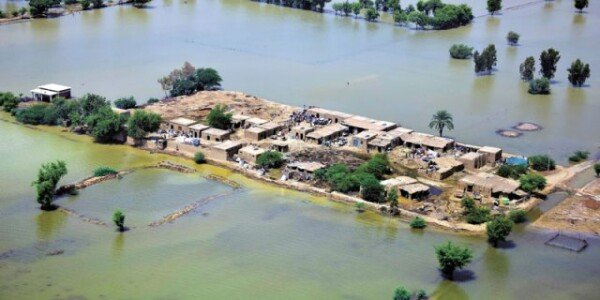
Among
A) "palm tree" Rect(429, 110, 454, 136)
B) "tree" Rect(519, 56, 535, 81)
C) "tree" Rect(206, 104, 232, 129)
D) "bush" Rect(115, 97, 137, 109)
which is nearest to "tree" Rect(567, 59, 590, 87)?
"tree" Rect(519, 56, 535, 81)

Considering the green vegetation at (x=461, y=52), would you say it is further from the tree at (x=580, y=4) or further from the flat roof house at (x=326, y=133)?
the tree at (x=580, y=4)

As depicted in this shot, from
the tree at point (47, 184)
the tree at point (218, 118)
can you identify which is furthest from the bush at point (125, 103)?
the tree at point (47, 184)

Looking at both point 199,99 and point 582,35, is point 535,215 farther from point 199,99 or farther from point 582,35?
point 582,35

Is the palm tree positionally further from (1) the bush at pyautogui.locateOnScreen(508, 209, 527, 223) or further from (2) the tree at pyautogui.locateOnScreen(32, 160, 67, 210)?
(2) the tree at pyautogui.locateOnScreen(32, 160, 67, 210)

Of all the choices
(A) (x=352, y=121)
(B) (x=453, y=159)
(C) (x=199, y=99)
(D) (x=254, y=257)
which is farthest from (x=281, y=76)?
(D) (x=254, y=257)

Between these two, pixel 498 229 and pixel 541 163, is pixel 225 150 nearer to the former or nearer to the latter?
pixel 498 229

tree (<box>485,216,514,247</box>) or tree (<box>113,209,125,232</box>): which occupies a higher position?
tree (<box>485,216,514,247</box>)
